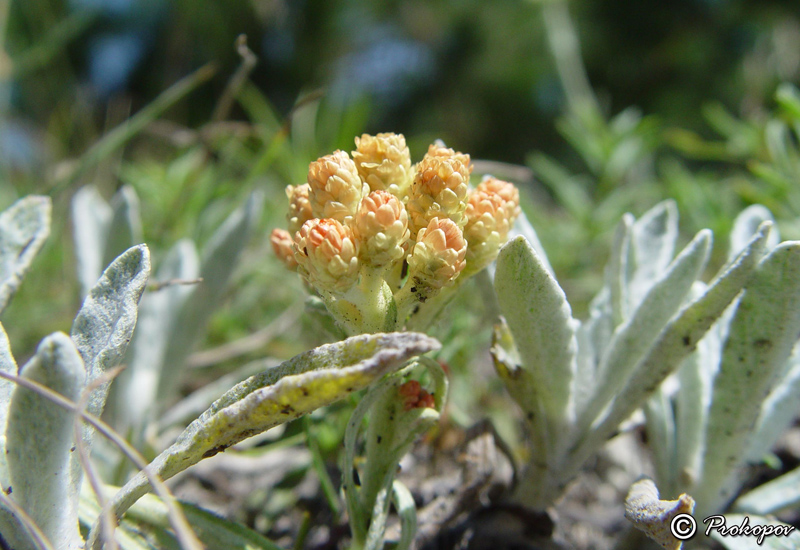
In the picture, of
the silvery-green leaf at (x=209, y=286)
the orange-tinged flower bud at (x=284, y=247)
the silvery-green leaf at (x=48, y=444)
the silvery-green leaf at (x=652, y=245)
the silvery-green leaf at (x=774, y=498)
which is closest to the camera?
the silvery-green leaf at (x=48, y=444)

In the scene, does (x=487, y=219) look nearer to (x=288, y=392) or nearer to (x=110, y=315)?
(x=288, y=392)

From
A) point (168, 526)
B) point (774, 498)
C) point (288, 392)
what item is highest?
point (288, 392)

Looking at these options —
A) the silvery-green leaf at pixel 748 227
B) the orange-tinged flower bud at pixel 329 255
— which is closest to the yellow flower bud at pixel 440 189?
the orange-tinged flower bud at pixel 329 255

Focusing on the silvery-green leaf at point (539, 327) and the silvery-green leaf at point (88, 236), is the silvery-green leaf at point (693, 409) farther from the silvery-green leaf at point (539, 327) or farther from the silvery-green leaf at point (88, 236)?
the silvery-green leaf at point (88, 236)

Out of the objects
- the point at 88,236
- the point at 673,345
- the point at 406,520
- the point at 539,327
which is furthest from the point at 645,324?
the point at 88,236

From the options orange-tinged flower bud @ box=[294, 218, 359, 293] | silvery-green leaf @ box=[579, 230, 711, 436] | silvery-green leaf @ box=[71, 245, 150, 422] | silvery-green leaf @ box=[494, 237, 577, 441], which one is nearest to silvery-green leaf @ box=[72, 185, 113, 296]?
silvery-green leaf @ box=[71, 245, 150, 422]

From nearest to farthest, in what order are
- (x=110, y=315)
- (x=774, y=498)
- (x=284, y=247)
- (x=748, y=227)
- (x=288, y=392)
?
(x=288, y=392) < (x=110, y=315) < (x=284, y=247) < (x=774, y=498) < (x=748, y=227)

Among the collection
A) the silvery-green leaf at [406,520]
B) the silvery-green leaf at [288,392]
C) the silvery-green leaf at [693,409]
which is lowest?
the silvery-green leaf at [693,409]

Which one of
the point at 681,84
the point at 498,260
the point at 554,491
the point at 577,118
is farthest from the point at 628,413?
the point at 681,84

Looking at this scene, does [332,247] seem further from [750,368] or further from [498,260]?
[750,368]
